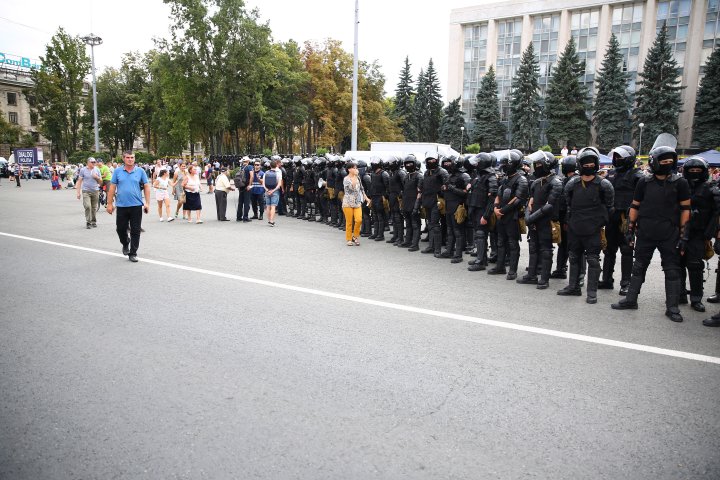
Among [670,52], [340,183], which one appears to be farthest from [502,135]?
[340,183]

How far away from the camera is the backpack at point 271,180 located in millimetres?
15234

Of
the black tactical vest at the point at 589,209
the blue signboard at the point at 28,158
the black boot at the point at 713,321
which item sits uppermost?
the blue signboard at the point at 28,158

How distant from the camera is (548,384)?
4039 millimetres

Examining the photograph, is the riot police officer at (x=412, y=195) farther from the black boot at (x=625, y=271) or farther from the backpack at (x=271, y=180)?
the backpack at (x=271, y=180)

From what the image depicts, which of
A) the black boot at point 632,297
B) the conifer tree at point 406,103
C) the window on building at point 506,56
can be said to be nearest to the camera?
the black boot at point 632,297

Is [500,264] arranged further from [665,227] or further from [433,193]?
[665,227]

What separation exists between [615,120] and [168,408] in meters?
64.0

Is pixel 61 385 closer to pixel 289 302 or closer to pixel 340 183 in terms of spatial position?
pixel 289 302

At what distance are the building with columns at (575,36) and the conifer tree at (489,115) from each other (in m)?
6.19

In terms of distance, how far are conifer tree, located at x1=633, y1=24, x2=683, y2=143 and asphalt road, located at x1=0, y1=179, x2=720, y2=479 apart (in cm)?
5754

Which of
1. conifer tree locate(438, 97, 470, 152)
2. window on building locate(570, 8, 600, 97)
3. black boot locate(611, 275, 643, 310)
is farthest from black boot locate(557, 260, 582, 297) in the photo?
window on building locate(570, 8, 600, 97)

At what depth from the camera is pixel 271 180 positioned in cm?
1529

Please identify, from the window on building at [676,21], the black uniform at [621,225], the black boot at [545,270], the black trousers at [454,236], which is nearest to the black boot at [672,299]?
the black uniform at [621,225]

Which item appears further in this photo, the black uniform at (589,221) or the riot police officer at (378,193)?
the riot police officer at (378,193)
